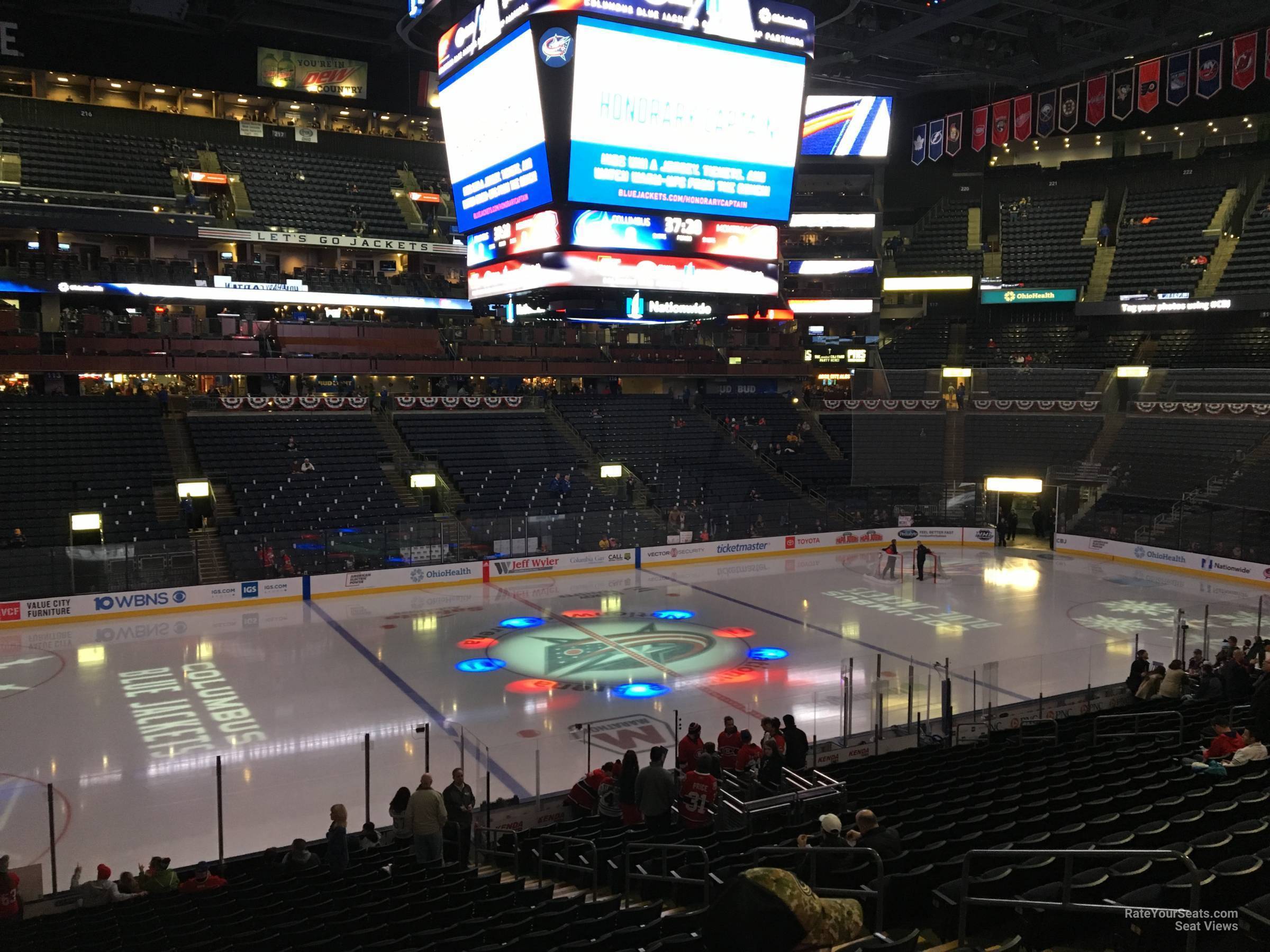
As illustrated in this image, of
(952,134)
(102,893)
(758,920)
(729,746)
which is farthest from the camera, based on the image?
(952,134)

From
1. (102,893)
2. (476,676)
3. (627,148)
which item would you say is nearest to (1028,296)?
(627,148)

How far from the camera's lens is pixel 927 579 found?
29891mm

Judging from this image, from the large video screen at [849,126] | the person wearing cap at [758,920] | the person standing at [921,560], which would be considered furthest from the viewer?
the large video screen at [849,126]

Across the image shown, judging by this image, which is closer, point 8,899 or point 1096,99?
point 8,899

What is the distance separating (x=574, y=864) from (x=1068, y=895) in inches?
222

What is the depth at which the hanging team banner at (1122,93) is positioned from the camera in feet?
Result: 115

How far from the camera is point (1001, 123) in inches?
1596

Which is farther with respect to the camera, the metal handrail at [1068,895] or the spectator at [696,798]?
the spectator at [696,798]

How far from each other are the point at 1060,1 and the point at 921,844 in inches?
1208

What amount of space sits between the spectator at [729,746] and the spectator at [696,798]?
92cm

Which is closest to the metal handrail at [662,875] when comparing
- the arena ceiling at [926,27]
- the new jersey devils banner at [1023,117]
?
the arena ceiling at [926,27]

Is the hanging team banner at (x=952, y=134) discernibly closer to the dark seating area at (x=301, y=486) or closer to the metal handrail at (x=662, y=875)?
the dark seating area at (x=301, y=486)

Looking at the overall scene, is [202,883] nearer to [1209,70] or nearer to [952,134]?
[1209,70]

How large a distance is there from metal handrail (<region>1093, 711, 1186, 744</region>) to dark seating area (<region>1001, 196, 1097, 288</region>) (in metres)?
36.7
